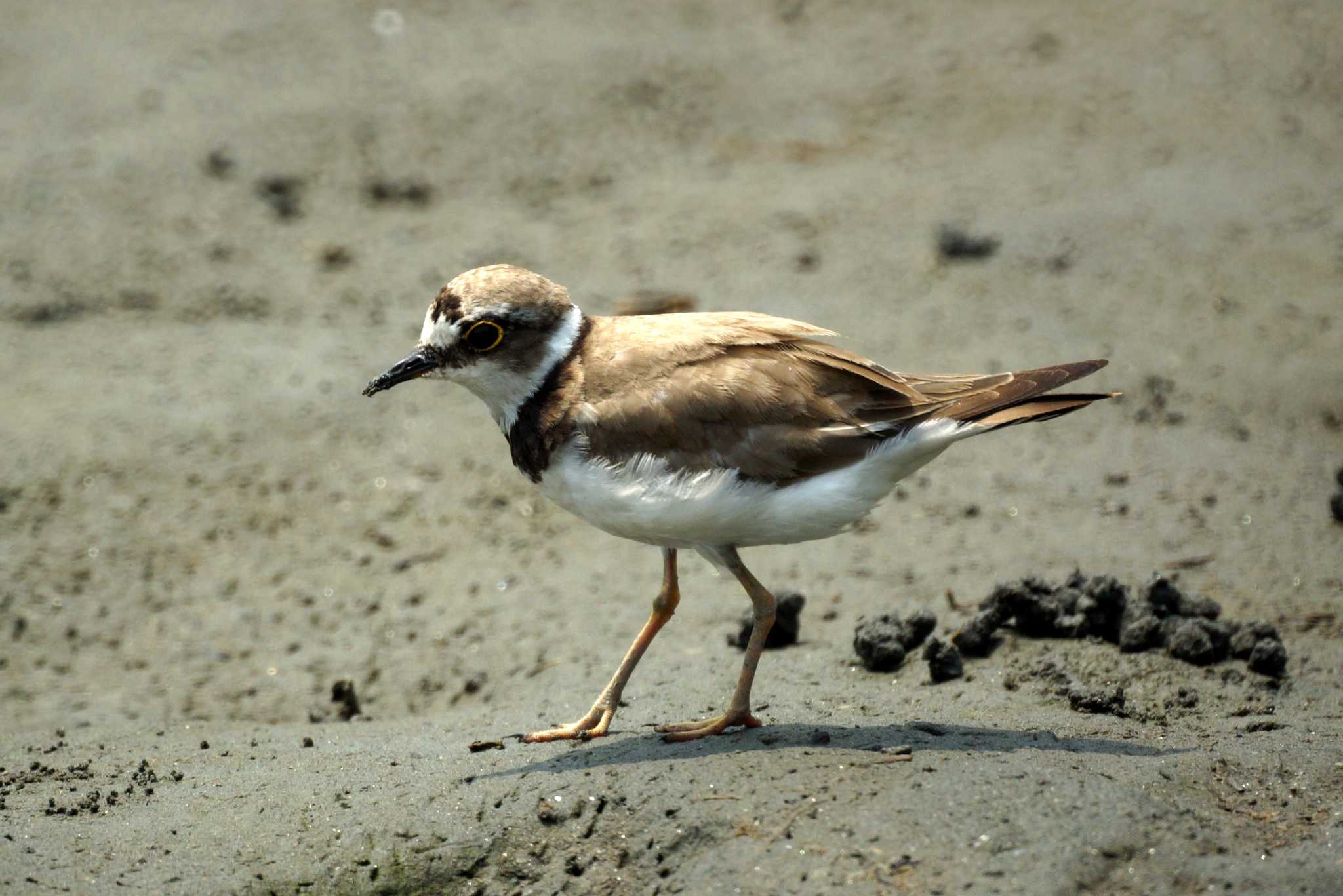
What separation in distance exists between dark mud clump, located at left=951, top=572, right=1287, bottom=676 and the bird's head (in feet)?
7.80

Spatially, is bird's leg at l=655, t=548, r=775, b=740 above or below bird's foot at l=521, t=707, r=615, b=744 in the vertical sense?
above

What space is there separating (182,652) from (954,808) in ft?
14.9

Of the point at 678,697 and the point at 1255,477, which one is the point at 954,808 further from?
the point at 1255,477

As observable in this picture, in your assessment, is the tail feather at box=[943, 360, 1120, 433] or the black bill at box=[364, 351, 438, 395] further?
the black bill at box=[364, 351, 438, 395]

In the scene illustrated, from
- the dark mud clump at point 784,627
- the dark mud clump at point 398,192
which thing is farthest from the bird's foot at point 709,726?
the dark mud clump at point 398,192

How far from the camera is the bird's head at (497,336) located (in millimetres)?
5285

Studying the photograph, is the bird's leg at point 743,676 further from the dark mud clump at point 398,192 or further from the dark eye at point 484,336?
the dark mud clump at point 398,192

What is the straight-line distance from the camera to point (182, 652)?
7273 millimetres

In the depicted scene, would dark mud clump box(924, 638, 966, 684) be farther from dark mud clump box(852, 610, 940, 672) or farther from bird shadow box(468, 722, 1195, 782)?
bird shadow box(468, 722, 1195, 782)

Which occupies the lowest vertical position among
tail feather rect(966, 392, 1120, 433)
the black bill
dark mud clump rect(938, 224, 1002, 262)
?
tail feather rect(966, 392, 1120, 433)

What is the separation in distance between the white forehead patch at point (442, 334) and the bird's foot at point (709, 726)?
1729 millimetres

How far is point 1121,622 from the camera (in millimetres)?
6223

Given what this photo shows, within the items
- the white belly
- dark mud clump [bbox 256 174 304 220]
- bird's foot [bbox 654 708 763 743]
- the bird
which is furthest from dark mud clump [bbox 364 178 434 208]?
bird's foot [bbox 654 708 763 743]

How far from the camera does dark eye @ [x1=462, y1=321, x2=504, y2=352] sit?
5.28 m
